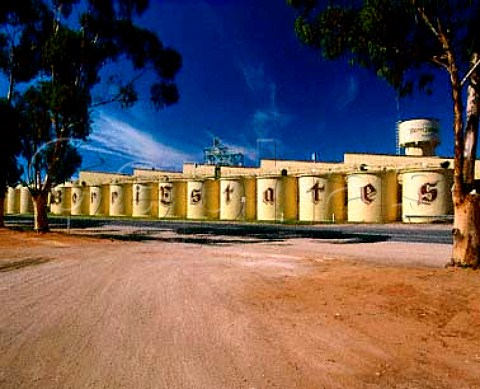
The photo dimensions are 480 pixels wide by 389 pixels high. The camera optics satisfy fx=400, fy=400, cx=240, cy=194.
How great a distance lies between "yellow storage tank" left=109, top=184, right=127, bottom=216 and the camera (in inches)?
2616

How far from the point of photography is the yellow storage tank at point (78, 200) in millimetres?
74175

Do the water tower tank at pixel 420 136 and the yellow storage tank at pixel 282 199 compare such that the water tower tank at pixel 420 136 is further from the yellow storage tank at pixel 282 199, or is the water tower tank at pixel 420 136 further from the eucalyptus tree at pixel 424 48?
the eucalyptus tree at pixel 424 48

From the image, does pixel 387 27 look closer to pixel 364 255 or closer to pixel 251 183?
pixel 364 255

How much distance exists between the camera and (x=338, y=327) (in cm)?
648

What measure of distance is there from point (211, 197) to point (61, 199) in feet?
124

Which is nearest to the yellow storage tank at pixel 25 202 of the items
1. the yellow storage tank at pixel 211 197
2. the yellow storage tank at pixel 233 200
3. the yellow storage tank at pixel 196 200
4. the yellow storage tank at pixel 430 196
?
the yellow storage tank at pixel 196 200

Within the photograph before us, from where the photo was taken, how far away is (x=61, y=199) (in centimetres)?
7812

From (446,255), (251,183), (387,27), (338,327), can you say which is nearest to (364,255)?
(446,255)

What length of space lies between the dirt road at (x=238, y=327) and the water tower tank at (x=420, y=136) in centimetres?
4358

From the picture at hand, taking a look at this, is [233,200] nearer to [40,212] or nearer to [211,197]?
[211,197]

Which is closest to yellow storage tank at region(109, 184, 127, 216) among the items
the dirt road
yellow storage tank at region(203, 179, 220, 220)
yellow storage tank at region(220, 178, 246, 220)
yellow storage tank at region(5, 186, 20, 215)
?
yellow storage tank at region(203, 179, 220, 220)

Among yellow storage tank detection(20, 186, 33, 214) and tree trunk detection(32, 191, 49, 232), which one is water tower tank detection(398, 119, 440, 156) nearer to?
tree trunk detection(32, 191, 49, 232)

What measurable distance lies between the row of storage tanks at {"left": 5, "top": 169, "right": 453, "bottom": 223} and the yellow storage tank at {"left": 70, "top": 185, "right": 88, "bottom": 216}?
5541mm

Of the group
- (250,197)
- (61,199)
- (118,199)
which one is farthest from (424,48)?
(61,199)
